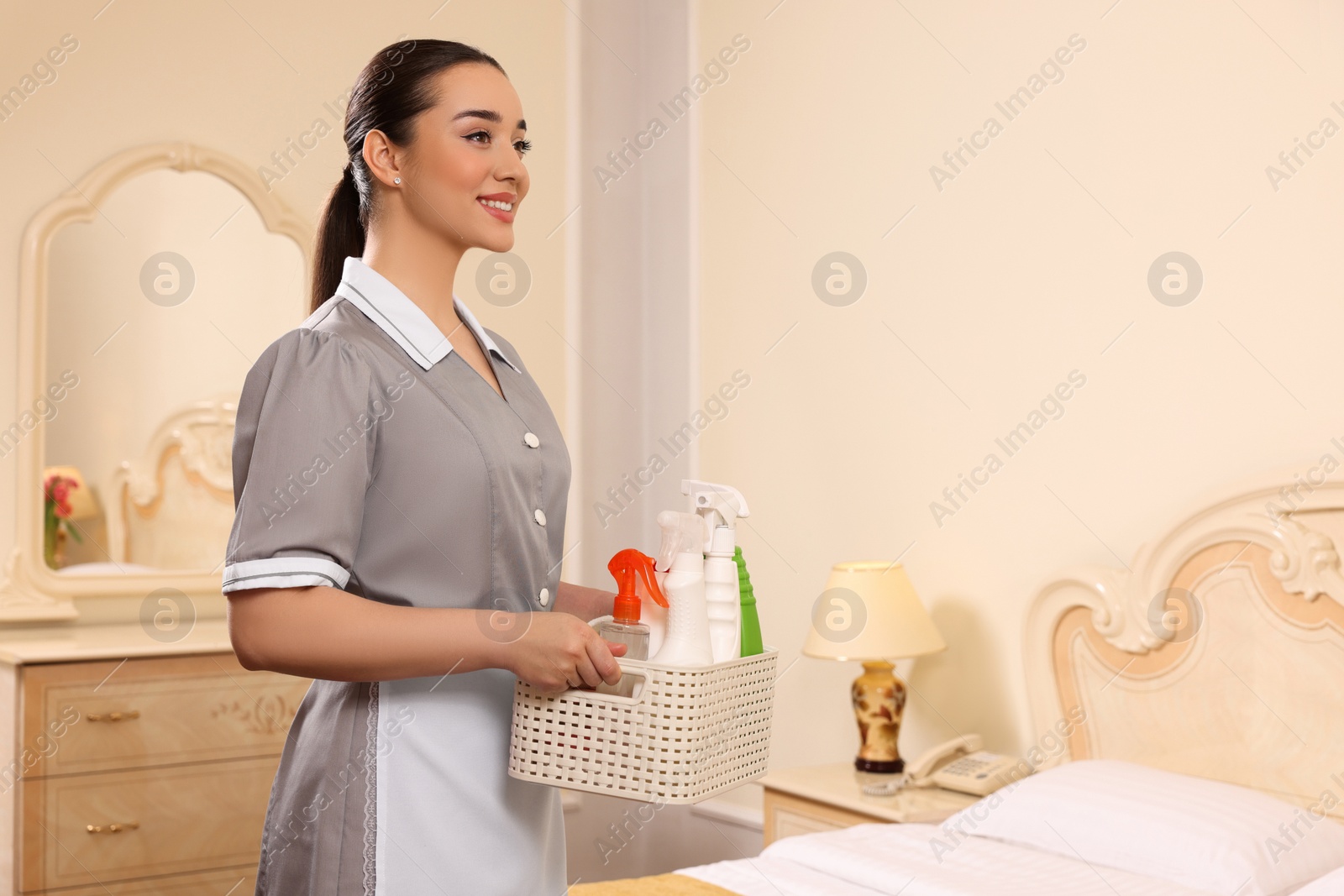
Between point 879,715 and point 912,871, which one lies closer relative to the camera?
point 912,871

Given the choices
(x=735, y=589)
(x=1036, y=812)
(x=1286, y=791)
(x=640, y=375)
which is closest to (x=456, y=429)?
(x=735, y=589)

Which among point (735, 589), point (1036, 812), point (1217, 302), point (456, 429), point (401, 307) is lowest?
point (1036, 812)

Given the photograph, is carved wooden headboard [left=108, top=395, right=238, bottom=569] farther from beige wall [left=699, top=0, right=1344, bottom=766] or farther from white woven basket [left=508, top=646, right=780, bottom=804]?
white woven basket [left=508, top=646, right=780, bottom=804]

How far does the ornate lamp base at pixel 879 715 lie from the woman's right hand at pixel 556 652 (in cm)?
195

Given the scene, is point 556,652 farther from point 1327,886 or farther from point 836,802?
point 836,802

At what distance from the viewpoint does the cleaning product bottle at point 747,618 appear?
1108 mm

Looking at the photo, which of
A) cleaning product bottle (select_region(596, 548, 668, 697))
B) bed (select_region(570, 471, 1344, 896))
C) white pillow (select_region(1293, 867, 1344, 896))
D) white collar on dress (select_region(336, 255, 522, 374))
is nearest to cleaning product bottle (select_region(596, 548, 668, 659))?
cleaning product bottle (select_region(596, 548, 668, 697))

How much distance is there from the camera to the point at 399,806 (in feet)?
3.04

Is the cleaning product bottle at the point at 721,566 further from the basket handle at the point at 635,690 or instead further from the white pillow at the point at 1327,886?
the white pillow at the point at 1327,886

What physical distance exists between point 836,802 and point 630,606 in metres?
1.75

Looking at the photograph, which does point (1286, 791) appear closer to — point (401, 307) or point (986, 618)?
point (986, 618)

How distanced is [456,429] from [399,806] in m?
0.30

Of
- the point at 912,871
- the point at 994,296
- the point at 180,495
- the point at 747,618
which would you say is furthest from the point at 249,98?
the point at 747,618

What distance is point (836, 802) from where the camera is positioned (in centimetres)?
261
